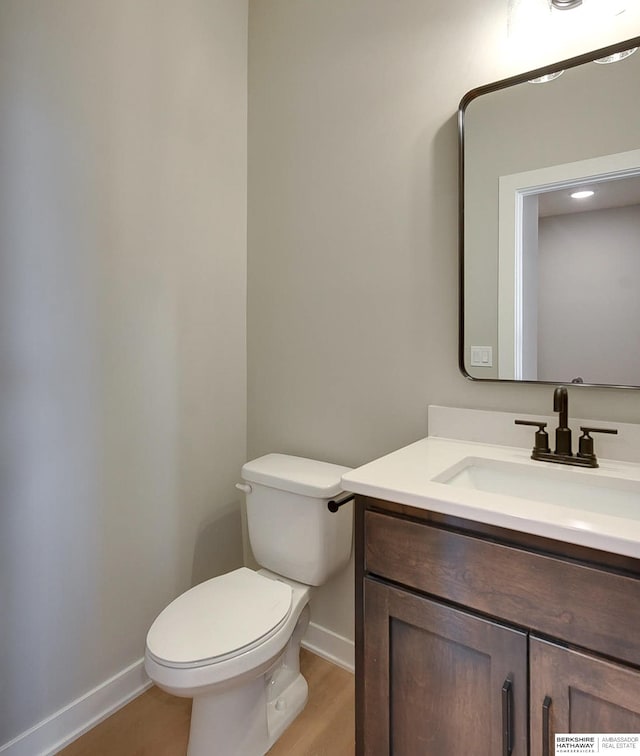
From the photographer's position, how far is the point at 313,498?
1436 millimetres

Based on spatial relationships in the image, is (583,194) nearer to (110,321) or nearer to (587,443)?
(587,443)

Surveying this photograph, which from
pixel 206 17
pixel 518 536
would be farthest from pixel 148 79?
pixel 518 536

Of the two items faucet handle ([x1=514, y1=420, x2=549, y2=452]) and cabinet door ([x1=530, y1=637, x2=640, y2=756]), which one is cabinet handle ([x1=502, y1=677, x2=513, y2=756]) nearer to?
cabinet door ([x1=530, y1=637, x2=640, y2=756])

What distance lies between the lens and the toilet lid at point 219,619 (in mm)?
1130

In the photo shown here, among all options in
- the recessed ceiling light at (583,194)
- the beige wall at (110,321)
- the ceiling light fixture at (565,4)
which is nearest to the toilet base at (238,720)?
the beige wall at (110,321)

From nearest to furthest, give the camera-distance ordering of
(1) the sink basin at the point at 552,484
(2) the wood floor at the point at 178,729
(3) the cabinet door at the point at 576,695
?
(3) the cabinet door at the point at 576,695
(1) the sink basin at the point at 552,484
(2) the wood floor at the point at 178,729

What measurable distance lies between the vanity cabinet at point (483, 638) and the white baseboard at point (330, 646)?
651mm

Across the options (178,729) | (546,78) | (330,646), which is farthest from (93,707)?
(546,78)

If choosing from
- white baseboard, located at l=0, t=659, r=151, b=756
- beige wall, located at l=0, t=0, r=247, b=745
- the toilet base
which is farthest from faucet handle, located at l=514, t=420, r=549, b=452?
white baseboard, located at l=0, t=659, r=151, b=756

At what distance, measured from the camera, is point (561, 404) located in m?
1.12

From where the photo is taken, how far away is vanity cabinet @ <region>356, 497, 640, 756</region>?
73cm

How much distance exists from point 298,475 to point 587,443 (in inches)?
33.8

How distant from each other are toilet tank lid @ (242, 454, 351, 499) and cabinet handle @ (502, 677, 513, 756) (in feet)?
2.33

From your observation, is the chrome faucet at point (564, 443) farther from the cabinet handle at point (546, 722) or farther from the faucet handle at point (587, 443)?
the cabinet handle at point (546, 722)
